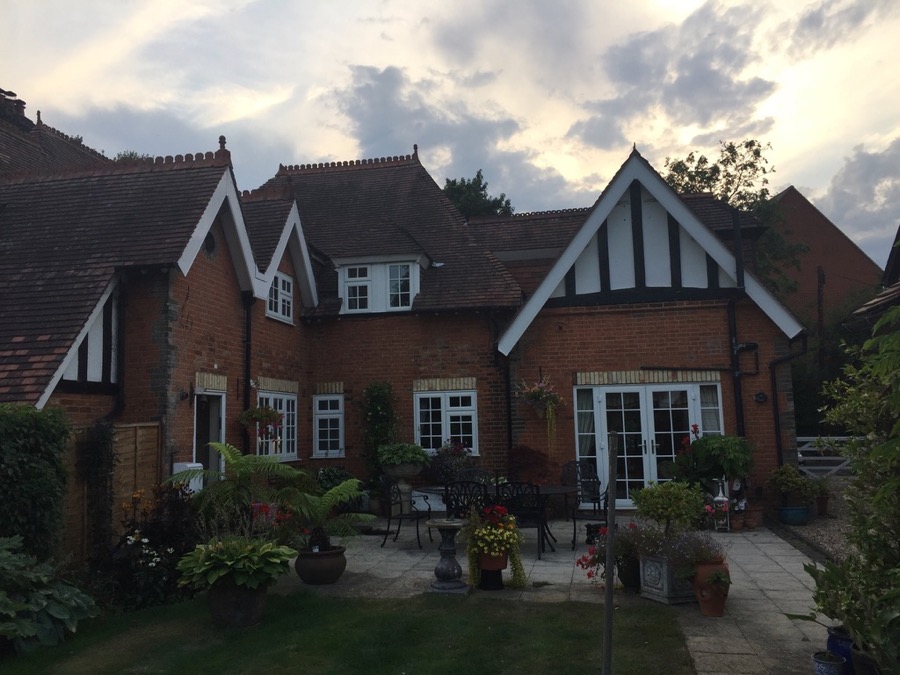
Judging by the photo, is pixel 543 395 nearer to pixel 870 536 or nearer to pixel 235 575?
pixel 235 575

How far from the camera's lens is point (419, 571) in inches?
360

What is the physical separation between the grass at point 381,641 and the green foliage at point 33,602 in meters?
0.17

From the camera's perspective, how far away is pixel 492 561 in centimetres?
808

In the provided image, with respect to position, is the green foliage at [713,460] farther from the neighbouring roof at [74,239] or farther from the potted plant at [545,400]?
the neighbouring roof at [74,239]

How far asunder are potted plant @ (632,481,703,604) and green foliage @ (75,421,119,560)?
258 inches

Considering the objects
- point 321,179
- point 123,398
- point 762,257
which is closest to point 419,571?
point 123,398

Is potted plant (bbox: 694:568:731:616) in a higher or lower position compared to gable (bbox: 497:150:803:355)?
lower

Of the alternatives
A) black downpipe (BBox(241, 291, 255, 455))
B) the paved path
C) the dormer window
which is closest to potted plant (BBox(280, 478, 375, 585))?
the paved path

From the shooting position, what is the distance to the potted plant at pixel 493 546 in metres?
8.00

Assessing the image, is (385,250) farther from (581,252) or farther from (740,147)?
(740,147)

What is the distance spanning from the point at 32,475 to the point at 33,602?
1275mm

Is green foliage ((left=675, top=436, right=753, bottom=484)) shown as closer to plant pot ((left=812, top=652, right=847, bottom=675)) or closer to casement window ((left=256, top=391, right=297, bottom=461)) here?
plant pot ((left=812, top=652, right=847, bottom=675))

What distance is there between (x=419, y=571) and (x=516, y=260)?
1000 cm

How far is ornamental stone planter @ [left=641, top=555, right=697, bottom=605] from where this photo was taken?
7.28m
